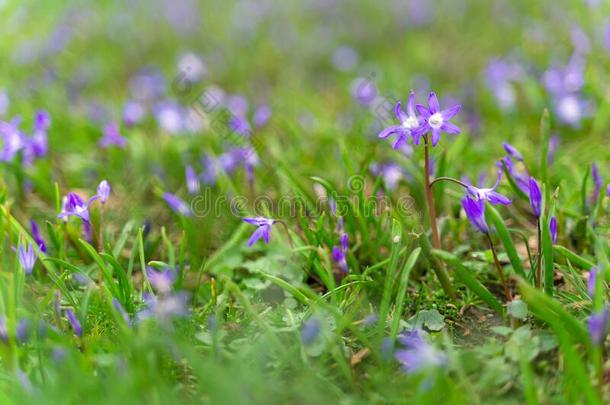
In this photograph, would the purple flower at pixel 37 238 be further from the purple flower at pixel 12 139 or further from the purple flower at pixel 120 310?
the purple flower at pixel 12 139

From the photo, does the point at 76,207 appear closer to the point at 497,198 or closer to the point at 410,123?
the point at 410,123

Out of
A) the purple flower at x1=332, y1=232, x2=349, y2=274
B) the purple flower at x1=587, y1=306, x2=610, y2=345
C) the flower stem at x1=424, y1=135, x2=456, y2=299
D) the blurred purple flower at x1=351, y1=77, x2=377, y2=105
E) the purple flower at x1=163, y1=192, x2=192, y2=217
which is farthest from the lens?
the blurred purple flower at x1=351, y1=77, x2=377, y2=105

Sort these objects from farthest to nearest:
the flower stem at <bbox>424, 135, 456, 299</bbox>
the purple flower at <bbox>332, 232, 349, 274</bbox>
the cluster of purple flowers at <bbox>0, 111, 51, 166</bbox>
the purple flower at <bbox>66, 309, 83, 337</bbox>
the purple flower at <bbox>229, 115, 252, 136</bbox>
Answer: the purple flower at <bbox>229, 115, 252, 136</bbox>, the cluster of purple flowers at <bbox>0, 111, 51, 166</bbox>, the purple flower at <bbox>332, 232, 349, 274</bbox>, the flower stem at <bbox>424, 135, 456, 299</bbox>, the purple flower at <bbox>66, 309, 83, 337</bbox>

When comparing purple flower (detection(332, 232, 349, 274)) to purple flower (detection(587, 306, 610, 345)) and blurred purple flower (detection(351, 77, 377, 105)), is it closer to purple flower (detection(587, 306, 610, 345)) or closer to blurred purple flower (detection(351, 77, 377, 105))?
purple flower (detection(587, 306, 610, 345))

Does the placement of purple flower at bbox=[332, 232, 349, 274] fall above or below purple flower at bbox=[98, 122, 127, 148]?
below

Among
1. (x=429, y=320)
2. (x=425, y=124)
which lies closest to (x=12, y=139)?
(x=425, y=124)

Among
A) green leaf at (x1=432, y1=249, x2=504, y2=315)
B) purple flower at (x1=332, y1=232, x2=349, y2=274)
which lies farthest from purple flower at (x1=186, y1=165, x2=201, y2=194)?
green leaf at (x1=432, y1=249, x2=504, y2=315)

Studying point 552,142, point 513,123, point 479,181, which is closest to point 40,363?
point 479,181

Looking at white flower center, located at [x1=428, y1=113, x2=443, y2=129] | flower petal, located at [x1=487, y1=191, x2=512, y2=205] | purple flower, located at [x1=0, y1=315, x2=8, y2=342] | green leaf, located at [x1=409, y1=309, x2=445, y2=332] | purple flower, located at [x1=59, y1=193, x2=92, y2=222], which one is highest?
white flower center, located at [x1=428, y1=113, x2=443, y2=129]

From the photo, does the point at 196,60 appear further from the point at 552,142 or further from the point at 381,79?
the point at 552,142
